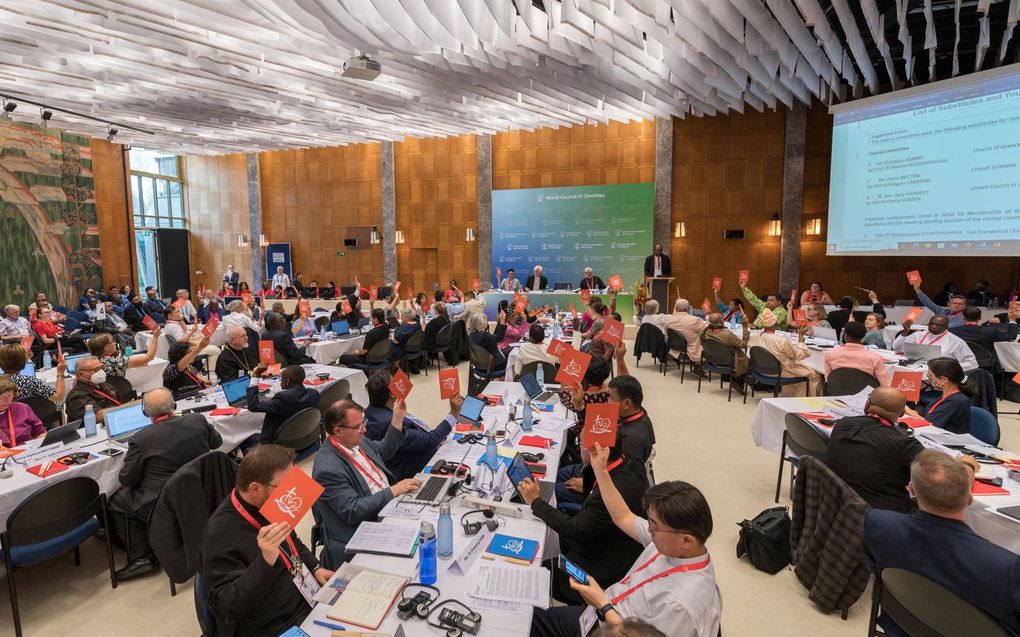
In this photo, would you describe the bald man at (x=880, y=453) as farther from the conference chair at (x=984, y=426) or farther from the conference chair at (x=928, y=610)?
the conference chair at (x=984, y=426)

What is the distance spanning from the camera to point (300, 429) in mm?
4766

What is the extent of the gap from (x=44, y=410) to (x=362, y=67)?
6.09m

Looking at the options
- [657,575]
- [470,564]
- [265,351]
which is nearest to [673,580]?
[657,575]

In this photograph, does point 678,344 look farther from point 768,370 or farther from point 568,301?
point 568,301

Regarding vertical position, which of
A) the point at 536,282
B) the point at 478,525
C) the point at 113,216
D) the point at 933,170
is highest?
the point at 933,170

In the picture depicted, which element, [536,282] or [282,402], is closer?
[282,402]

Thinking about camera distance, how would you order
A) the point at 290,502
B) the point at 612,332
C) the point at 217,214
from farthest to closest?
1. the point at 217,214
2. the point at 612,332
3. the point at 290,502

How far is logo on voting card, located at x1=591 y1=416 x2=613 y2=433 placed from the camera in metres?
2.63

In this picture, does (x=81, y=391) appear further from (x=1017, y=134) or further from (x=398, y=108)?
(x=1017, y=134)

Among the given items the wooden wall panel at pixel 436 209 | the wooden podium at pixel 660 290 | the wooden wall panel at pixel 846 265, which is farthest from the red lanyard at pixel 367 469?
the wooden wall panel at pixel 846 265

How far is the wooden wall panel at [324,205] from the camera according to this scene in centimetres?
1722

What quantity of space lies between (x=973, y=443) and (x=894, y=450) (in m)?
1.21

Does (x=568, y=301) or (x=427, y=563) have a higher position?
(x=568, y=301)

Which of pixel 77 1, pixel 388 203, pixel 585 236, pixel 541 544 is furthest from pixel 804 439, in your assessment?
pixel 388 203
